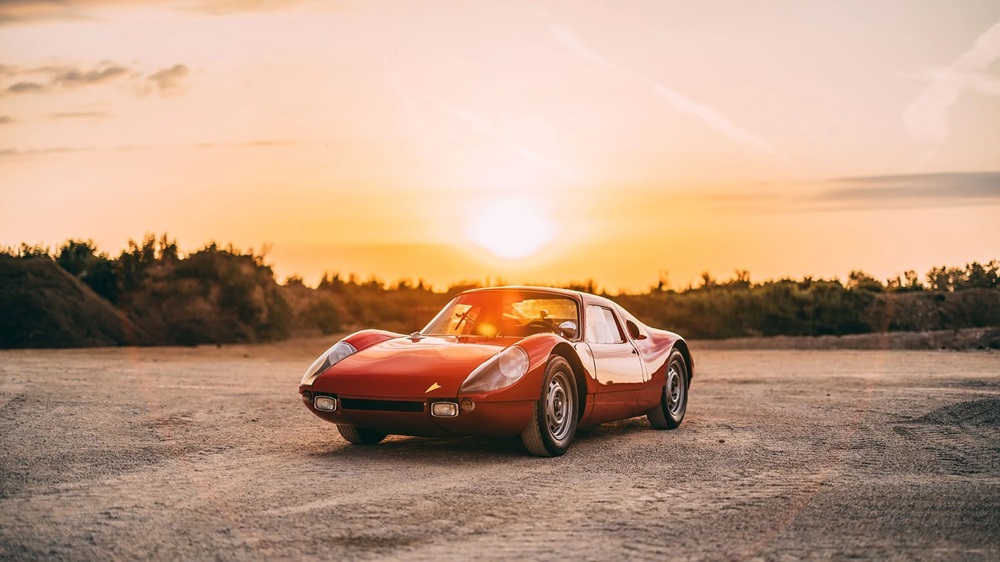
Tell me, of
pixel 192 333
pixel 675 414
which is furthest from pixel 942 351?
pixel 192 333

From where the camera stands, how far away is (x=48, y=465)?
8.33 meters

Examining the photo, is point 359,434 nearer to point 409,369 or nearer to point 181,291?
point 409,369

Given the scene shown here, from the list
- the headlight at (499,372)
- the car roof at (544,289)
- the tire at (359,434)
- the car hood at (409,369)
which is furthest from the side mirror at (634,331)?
the tire at (359,434)

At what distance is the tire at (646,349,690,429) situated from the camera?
37.5 feet

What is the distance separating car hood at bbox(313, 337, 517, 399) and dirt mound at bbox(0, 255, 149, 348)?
2254 centimetres

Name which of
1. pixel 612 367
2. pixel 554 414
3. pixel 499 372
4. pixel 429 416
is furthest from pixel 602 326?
pixel 429 416

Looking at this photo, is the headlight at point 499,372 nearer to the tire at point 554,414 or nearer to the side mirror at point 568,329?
the tire at point 554,414

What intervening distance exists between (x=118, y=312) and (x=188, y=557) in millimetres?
29233

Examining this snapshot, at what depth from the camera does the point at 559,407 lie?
930cm

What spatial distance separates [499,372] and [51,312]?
971 inches

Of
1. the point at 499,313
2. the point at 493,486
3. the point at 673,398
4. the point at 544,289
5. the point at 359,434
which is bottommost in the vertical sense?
the point at 493,486

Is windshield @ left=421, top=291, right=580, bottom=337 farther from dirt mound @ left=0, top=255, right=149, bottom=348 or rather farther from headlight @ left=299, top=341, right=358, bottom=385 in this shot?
dirt mound @ left=0, top=255, right=149, bottom=348

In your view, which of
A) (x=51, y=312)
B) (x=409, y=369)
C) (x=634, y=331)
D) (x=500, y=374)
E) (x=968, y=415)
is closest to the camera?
(x=500, y=374)

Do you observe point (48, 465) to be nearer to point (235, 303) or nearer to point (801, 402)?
point (801, 402)
